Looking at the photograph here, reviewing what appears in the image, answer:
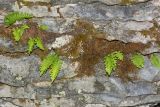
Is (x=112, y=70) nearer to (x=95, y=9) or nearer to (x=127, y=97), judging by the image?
(x=127, y=97)

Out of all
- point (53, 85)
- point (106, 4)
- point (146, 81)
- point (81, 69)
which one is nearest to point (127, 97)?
point (146, 81)

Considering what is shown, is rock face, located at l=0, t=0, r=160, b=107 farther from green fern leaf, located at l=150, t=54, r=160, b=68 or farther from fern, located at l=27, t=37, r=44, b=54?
fern, located at l=27, t=37, r=44, b=54

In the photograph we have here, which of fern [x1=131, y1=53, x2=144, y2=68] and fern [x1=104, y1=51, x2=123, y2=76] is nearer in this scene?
fern [x1=104, y1=51, x2=123, y2=76]

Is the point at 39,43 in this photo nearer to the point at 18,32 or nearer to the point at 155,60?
the point at 18,32

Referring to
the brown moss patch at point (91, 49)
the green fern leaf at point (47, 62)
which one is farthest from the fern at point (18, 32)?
the brown moss patch at point (91, 49)

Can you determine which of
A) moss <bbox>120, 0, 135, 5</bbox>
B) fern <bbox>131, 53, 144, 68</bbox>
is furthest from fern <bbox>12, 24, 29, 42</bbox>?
fern <bbox>131, 53, 144, 68</bbox>

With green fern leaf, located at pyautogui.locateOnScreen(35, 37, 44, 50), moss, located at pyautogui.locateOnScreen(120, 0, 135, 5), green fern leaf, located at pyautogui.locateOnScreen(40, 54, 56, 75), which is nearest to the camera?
moss, located at pyautogui.locateOnScreen(120, 0, 135, 5)

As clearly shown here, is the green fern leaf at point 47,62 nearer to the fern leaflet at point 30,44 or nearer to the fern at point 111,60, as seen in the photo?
the fern leaflet at point 30,44
